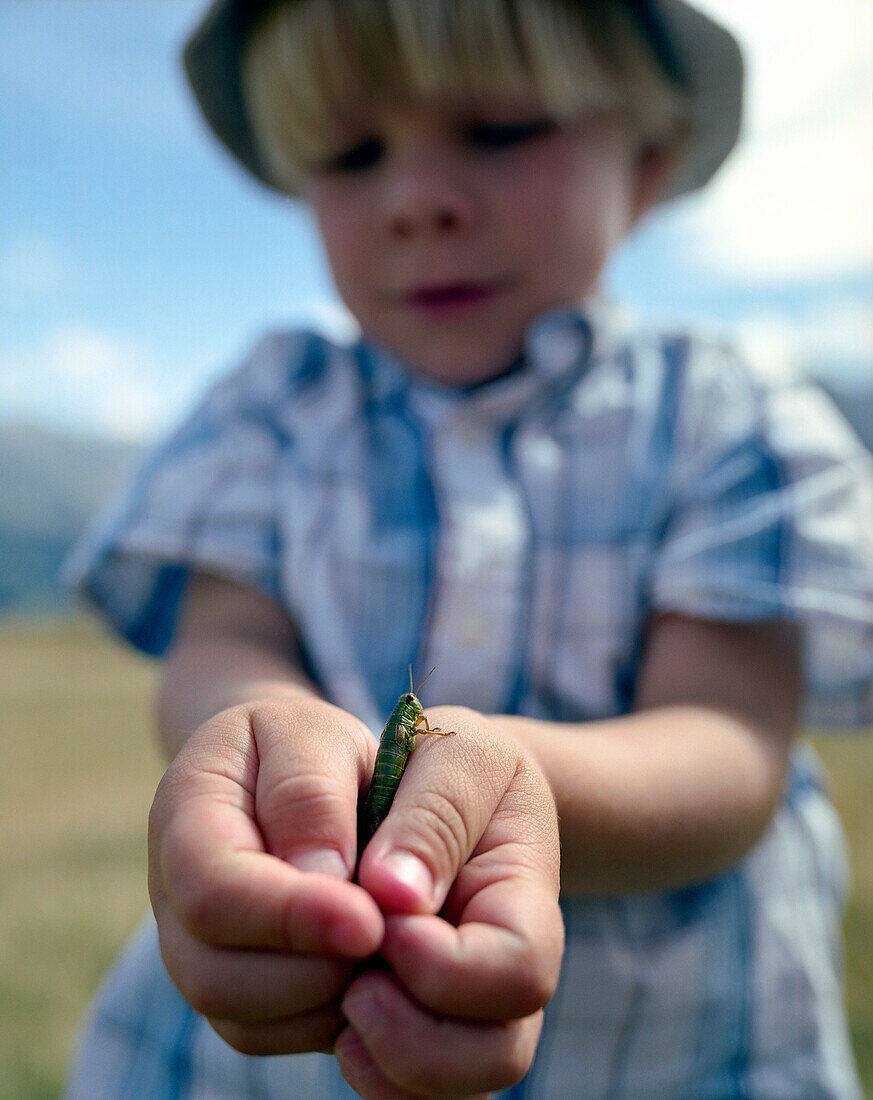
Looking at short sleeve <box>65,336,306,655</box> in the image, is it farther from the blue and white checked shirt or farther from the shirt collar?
the shirt collar

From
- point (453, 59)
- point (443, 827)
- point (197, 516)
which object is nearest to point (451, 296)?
point (453, 59)

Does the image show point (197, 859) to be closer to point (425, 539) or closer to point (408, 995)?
point (408, 995)

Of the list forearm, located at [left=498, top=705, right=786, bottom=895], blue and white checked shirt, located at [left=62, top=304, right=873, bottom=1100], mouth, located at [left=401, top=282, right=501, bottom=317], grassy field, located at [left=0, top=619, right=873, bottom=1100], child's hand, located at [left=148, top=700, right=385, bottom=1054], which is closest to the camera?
child's hand, located at [left=148, top=700, right=385, bottom=1054]

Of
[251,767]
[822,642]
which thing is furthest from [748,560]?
[251,767]

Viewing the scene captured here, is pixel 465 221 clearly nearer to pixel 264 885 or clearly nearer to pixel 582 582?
pixel 582 582

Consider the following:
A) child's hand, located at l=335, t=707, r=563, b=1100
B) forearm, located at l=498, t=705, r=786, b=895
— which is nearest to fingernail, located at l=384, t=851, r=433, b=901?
child's hand, located at l=335, t=707, r=563, b=1100

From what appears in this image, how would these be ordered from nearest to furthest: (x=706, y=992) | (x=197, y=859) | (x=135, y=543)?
(x=197, y=859), (x=706, y=992), (x=135, y=543)
